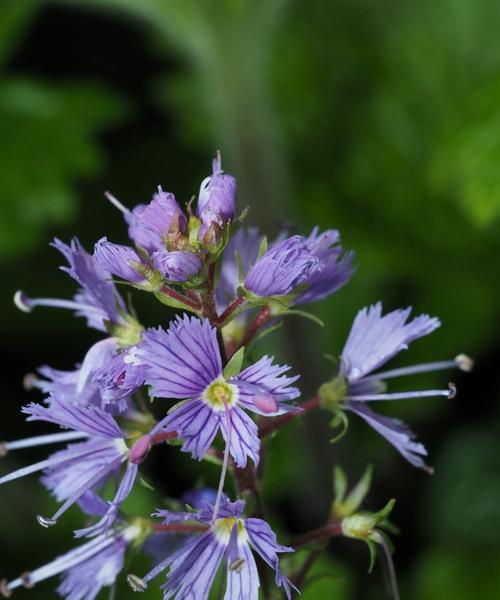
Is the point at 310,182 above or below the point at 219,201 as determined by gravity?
above

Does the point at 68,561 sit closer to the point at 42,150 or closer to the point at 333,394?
the point at 333,394

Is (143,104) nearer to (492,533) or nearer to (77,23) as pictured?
(77,23)

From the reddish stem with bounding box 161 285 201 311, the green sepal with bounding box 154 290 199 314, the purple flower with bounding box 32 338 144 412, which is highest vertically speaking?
the reddish stem with bounding box 161 285 201 311

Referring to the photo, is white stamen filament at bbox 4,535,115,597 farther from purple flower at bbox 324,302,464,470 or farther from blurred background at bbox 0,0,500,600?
blurred background at bbox 0,0,500,600

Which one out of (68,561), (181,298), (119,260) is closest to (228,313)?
(181,298)

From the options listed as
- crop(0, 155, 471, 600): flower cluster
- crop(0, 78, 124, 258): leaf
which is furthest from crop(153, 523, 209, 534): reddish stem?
crop(0, 78, 124, 258): leaf

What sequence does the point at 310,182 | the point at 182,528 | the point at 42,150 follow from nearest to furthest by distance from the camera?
the point at 182,528 < the point at 42,150 < the point at 310,182
